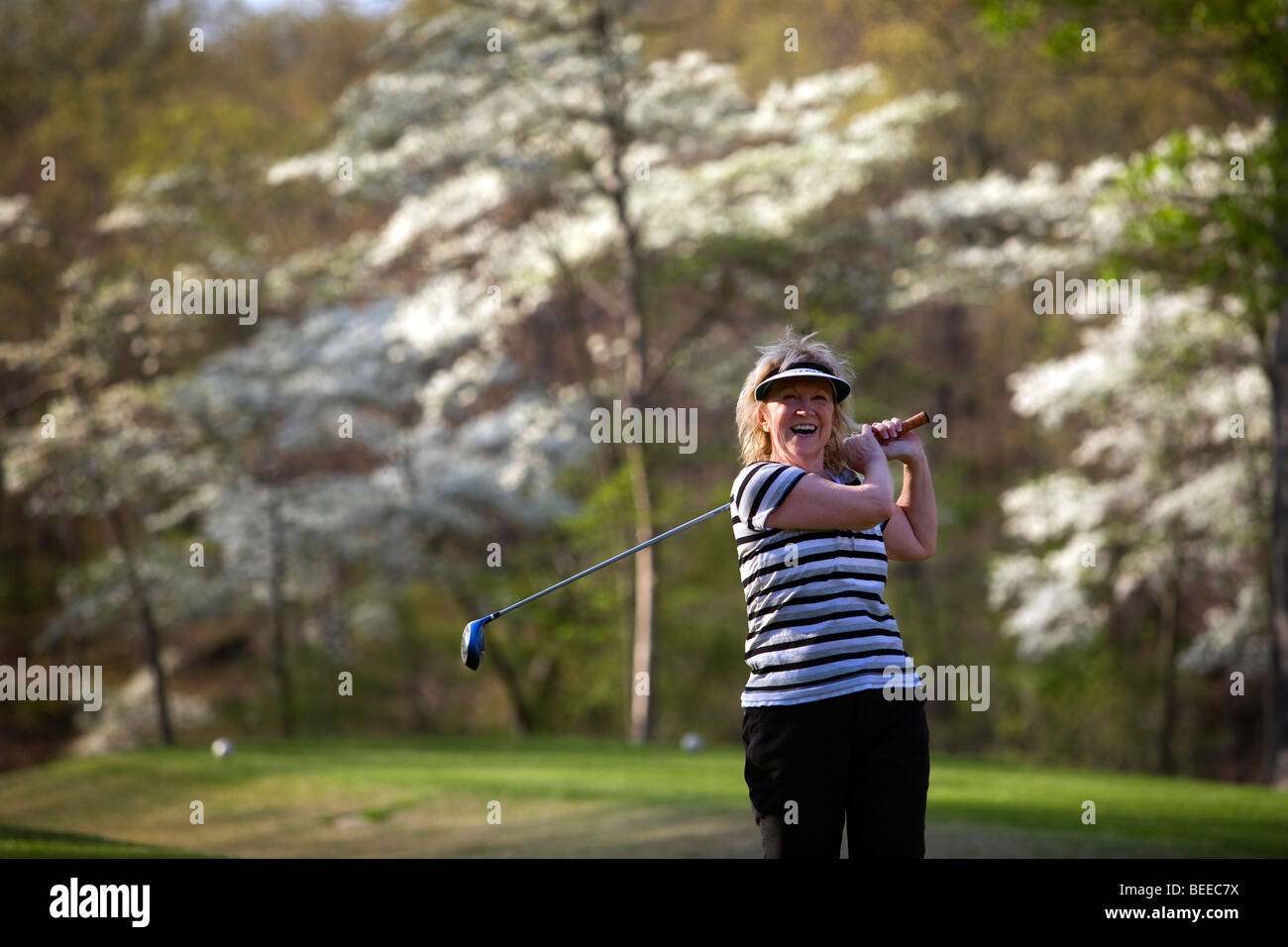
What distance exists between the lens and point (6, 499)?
2830 centimetres

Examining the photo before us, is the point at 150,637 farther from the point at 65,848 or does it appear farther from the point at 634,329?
the point at 65,848

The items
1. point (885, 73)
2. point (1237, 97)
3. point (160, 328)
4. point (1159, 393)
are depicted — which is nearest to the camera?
point (1159, 393)

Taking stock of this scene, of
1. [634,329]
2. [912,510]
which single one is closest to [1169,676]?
[634,329]

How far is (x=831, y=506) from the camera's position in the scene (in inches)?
143

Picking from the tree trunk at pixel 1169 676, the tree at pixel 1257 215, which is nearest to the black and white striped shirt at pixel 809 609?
the tree at pixel 1257 215

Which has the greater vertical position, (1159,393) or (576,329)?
(576,329)

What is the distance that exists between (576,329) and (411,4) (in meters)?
12.1

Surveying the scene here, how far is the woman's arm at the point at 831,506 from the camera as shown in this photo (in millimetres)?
3629

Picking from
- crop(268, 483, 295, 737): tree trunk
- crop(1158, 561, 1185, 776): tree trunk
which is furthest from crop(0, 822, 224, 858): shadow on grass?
crop(1158, 561, 1185, 776): tree trunk

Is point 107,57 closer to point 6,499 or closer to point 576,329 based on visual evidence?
point 6,499

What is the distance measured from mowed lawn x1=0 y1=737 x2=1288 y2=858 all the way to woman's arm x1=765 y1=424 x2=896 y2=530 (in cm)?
416

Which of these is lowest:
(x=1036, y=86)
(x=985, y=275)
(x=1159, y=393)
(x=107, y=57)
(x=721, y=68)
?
(x=1159, y=393)
